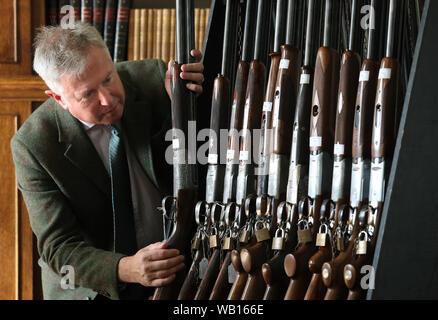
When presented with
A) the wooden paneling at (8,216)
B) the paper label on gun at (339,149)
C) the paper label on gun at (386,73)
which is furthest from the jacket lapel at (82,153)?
the paper label on gun at (386,73)

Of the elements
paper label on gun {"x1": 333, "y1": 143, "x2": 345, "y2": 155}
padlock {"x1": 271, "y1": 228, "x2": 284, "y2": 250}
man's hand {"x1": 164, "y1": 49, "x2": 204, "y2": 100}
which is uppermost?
man's hand {"x1": 164, "y1": 49, "x2": 204, "y2": 100}

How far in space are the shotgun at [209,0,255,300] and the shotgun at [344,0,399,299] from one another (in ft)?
0.93

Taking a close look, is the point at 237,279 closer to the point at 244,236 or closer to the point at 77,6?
the point at 244,236

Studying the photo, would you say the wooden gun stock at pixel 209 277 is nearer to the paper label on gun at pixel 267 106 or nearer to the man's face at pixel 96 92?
the paper label on gun at pixel 267 106

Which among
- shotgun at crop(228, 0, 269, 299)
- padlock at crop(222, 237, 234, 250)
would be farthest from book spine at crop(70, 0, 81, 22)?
padlock at crop(222, 237, 234, 250)

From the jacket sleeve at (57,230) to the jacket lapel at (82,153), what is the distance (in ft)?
0.30

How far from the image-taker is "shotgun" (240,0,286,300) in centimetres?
119

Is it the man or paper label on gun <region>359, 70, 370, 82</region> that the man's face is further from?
paper label on gun <region>359, 70, 370, 82</region>

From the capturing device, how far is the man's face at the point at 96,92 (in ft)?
5.22

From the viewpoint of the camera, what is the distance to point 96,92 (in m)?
1.61
